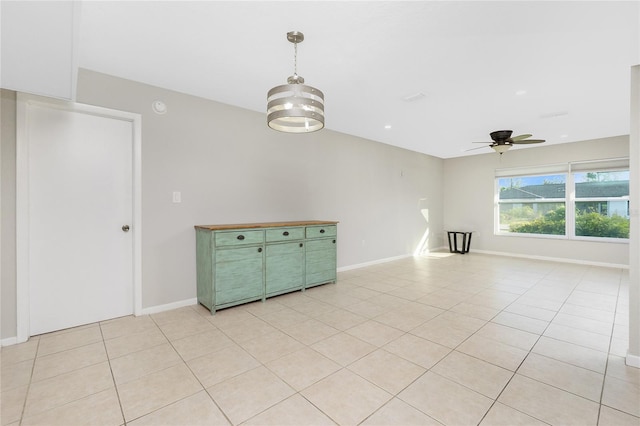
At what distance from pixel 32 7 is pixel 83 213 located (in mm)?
2005

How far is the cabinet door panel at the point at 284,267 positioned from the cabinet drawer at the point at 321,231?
241mm

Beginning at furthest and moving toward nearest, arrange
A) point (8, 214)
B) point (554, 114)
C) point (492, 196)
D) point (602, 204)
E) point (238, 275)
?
1. point (492, 196)
2. point (602, 204)
3. point (554, 114)
4. point (238, 275)
5. point (8, 214)

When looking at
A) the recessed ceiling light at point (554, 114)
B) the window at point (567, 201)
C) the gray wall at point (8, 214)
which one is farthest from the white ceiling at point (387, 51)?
the window at point (567, 201)

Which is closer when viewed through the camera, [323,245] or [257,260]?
[257,260]

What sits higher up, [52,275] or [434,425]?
[52,275]

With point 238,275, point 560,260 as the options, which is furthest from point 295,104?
point 560,260

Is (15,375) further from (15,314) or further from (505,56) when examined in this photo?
(505,56)

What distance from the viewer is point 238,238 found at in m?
3.17

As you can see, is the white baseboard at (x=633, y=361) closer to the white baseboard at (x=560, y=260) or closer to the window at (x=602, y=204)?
the white baseboard at (x=560, y=260)

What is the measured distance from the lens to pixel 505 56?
2.50 m

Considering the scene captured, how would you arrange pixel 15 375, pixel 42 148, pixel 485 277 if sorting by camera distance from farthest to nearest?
pixel 485 277 → pixel 42 148 → pixel 15 375

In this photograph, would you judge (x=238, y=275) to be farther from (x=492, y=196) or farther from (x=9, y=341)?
(x=492, y=196)

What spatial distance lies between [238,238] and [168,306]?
3.65ft

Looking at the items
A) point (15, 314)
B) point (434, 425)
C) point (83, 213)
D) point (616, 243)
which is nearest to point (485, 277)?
point (616, 243)
